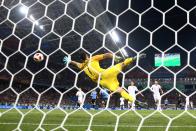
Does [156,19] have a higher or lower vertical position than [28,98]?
Answer: higher

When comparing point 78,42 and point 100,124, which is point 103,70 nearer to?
point 100,124

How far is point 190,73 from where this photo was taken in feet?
92.4

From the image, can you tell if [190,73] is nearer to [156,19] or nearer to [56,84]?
[156,19]

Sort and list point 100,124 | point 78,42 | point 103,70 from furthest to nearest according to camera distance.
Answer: point 78,42, point 103,70, point 100,124

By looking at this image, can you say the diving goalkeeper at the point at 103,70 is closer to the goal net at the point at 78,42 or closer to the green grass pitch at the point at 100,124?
the green grass pitch at the point at 100,124

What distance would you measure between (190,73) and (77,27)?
15531 mm

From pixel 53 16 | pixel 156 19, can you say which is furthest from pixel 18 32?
pixel 156 19

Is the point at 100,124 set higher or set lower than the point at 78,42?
higher

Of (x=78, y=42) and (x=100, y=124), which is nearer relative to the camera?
(x=100, y=124)

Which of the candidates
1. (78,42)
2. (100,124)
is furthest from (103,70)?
(78,42)

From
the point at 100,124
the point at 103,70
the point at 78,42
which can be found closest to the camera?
the point at 100,124

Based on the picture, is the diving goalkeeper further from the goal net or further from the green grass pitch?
the goal net

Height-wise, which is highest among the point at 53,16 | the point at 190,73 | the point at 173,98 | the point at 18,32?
the point at 53,16

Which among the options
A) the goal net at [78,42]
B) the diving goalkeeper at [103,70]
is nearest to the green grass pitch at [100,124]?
the diving goalkeeper at [103,70]
